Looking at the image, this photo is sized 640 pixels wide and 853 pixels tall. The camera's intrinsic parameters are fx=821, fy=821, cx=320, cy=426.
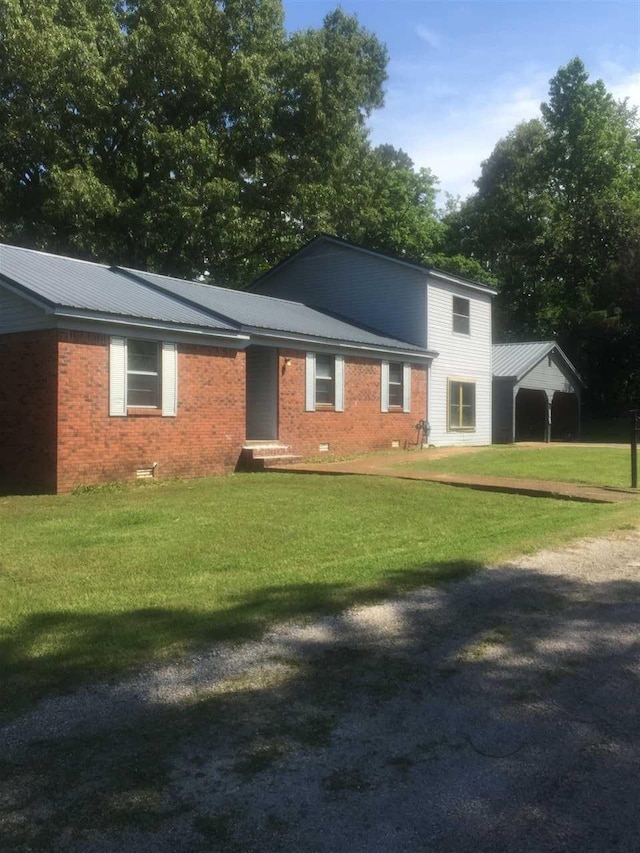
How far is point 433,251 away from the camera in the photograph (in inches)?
1900

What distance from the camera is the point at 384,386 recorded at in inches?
884

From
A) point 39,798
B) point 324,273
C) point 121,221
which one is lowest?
point 39,798

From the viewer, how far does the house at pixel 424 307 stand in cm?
2439

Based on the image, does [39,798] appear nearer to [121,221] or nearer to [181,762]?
[181,762]

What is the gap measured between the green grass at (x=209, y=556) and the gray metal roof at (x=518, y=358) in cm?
1570

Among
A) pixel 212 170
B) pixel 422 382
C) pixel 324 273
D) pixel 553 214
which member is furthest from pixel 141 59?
pixel 553 214

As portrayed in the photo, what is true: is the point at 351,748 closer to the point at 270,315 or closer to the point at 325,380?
the point at 325,380

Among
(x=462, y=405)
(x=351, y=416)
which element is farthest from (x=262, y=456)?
(x=462, y=405)

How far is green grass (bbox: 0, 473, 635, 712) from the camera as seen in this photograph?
5500mm

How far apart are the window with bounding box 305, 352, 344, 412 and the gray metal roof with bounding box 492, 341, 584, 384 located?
963cm

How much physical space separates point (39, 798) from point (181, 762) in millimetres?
623

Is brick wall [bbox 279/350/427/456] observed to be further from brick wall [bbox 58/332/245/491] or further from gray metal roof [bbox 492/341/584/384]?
gray metal roof [bbox 492/341/584/384]

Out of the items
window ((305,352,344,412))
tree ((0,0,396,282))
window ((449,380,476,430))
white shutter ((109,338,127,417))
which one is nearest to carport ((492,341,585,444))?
window ((449,380,476,430))

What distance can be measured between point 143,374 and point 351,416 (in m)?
7.02
